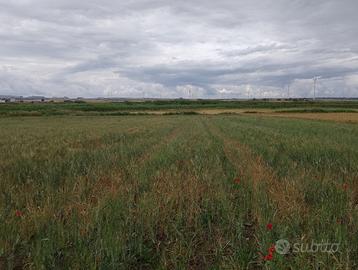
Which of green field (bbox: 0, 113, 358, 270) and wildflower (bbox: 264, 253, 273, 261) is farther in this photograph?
green field (bbox: 0, 113, 358, 270)

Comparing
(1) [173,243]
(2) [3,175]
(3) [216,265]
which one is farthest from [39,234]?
(2) [3,175]

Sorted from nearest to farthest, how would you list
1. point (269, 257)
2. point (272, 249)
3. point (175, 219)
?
1. point (269, 257)
2. point (272, 249)
3. point (175, 219)

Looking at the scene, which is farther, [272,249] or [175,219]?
[175,219]

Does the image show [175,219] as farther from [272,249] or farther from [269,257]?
[269,257]

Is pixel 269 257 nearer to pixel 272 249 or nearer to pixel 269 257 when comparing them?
pixel 269 257

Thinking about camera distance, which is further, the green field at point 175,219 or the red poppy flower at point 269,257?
the green field at point 175,219

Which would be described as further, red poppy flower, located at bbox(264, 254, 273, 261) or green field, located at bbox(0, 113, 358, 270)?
green field, located at bbox(0, 113, 358, 270)

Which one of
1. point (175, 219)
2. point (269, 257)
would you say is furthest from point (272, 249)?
point (175, 219)

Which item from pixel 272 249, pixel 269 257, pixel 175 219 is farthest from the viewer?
pixel 175 219

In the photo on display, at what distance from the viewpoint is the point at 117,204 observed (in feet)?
17.9

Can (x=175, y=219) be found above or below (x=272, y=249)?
below

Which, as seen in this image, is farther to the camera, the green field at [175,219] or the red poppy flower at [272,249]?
the green field at [175,219]

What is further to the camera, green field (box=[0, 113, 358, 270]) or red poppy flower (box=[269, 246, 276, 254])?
green field (box=[0, 113, 358, 270])

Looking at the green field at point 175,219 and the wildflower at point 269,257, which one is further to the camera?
the green field at point 175,219
